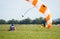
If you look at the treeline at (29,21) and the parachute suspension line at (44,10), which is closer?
the parachute suspension line at (44,10)

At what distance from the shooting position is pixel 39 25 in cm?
404

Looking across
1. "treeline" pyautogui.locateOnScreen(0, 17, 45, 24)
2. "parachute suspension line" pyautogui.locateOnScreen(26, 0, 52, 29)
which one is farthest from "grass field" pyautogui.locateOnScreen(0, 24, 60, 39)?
"parachute suspension line" pyautogui.locateOnScreen(26, 0, 52, 29)

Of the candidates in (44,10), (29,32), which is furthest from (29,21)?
(44,10)

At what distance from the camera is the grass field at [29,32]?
13.3 feet

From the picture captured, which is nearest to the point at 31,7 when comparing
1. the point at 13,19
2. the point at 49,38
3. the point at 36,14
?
the point at 36,14

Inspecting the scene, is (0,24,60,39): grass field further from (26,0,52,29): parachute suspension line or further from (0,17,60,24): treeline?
(26,0,52,29): parachute suspension line

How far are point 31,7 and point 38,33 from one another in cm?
51

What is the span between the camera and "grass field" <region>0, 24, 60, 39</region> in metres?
4.05

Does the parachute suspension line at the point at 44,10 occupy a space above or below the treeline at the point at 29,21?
above

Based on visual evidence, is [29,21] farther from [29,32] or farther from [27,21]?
[29,32]

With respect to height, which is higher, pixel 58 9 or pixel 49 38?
pixel 58 9

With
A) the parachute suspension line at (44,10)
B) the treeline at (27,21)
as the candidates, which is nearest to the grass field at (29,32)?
the treeline at (27,21)

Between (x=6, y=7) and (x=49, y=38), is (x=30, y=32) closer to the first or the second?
(x=49, y=38)

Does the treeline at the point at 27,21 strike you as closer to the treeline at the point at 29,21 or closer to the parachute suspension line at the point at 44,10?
the treeline at the point at 29,21
